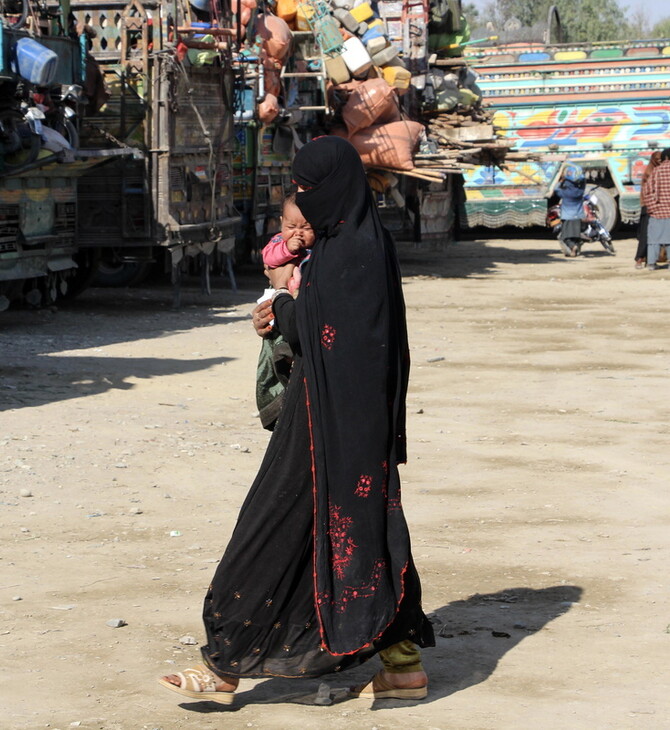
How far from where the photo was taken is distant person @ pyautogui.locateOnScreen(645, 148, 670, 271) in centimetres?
1767

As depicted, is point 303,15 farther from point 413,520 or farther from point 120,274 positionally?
point 413,520

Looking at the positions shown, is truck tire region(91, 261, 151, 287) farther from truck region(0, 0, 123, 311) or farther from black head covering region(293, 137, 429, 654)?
black head covering region(293, 137, 429, 654)

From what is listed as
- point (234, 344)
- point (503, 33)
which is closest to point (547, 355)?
point (234, 344)

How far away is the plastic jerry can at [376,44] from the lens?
52.5 ft

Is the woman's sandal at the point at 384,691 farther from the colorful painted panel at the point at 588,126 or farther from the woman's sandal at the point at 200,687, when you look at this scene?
the colorful painted panel at the point at 588,126

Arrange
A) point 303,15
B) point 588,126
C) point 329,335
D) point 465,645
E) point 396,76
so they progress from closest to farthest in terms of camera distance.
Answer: point 329,335
point 465,645
point 303,15
point 396,76
point 588,126

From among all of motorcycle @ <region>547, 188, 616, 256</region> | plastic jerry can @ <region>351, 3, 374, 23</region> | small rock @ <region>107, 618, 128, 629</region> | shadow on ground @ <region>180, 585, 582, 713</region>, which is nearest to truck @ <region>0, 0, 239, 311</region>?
plastic jerry can @ <region>351, 3, 374, 23</region>

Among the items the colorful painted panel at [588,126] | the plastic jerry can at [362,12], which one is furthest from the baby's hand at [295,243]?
the colorful painted panel at [588,126]

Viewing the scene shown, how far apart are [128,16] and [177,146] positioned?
125cm

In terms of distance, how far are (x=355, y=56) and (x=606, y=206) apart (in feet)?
27.4

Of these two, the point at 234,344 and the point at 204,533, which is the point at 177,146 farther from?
the point at 204,533

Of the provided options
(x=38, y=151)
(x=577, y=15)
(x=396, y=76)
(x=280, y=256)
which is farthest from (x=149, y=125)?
(x=577, y=15)

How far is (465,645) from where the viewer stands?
4.26 m

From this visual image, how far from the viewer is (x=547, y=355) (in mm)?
10633
